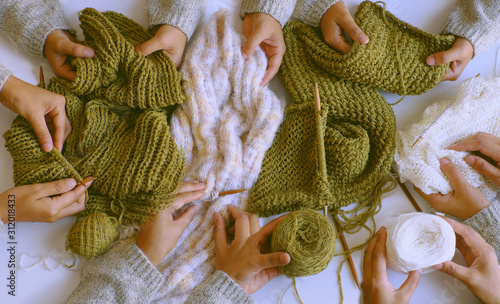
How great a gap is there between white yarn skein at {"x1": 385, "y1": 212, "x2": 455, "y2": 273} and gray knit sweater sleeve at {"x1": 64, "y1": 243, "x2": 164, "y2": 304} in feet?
2.00

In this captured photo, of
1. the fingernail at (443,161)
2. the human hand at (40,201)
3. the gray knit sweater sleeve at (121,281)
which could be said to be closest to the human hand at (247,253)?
the gray knit sweater sleeve at (121,281)

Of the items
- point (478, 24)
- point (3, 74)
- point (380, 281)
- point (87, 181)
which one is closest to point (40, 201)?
point (87, 181)

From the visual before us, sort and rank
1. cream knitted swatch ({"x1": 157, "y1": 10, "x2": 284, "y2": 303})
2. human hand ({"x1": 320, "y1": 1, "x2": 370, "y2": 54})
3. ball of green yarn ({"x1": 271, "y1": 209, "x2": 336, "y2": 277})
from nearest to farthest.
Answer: ball of green yarn ({"x1": 271, "y1": 209, "x2": 336, "y2": 277}) → cream knitted swatch ({"x1": 157, "y1": 10, "x2": 284, "y2": 303}) → human hand ({"x1": 320, "y1": 1, "x2": 370, "y2": 54})

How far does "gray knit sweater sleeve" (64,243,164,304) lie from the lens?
96 centimetres

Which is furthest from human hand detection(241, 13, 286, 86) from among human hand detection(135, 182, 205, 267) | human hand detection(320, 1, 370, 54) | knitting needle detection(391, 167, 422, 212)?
knitting needle detection(391, 167, 422, 212)

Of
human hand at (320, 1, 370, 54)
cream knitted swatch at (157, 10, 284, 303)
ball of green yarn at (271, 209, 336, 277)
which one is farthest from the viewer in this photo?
human hand at (320, 1, 370, 54)

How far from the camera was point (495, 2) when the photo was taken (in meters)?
1.20

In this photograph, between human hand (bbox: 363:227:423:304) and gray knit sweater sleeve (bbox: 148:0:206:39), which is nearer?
human hand (bbox: 363:227:423:304)

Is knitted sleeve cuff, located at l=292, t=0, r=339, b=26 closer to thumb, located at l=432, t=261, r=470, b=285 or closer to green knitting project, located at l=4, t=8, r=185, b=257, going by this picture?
green knitting project, located at l=4, t=8, r=185, b=257

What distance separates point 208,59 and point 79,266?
0.67m

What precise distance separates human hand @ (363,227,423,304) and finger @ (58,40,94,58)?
3.06ft

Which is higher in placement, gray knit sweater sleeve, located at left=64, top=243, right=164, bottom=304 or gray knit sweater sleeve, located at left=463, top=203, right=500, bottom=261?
gray knit sweater sleeve, located at left=463, top=203, right=500, bottom=261

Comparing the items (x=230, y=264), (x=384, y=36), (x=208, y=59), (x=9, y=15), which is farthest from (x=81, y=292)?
(x=384, y=36)

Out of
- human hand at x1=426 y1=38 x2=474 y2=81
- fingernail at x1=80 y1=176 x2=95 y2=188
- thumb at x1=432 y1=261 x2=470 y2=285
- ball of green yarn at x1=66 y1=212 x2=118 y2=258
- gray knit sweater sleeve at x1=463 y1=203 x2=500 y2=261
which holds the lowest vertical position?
ball of green yarn at x1=66 y1=212 x2=118 y2=258
